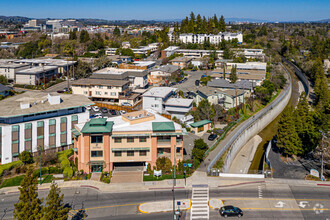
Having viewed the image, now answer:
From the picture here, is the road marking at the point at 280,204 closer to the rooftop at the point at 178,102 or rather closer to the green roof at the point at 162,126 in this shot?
the green roof at the point at 162,126

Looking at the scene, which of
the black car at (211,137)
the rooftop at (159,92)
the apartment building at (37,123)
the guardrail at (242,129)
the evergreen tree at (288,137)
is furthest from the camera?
the rooftop at (159,92)

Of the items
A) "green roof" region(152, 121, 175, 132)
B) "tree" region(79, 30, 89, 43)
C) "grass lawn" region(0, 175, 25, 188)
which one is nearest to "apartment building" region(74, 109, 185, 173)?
"green roof" region(152, 121, 175, 132)

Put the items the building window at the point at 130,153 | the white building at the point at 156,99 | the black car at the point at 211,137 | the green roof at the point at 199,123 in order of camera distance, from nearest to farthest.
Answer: the building window at the point at 130,153 → the black car at the point at 211,137 → the green roof at the point at 199,123 → the white building at the point at 156,99

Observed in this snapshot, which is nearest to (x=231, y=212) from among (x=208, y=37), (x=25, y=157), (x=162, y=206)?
(x=162, y=206)

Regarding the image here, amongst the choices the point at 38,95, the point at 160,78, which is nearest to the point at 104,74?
the point at 160,78

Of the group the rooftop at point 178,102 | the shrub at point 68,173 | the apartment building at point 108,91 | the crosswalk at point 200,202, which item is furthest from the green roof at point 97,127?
the apartment building at point 108,91
